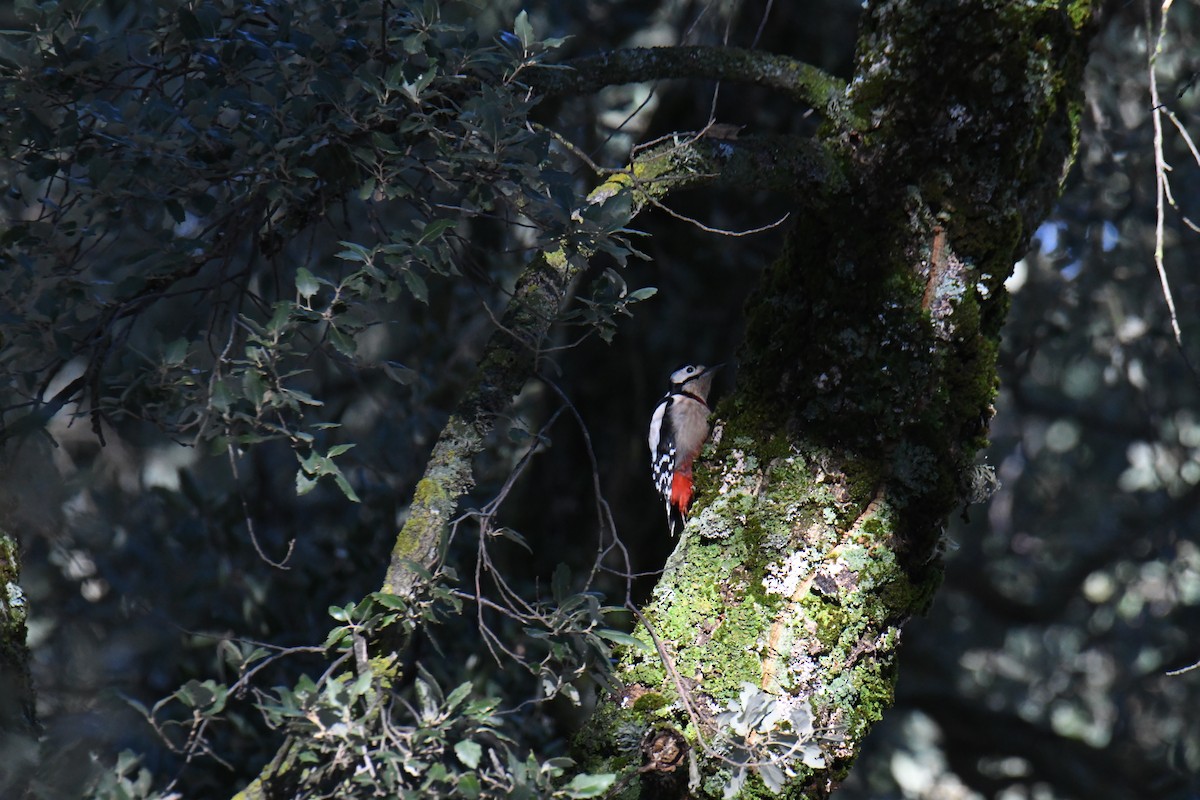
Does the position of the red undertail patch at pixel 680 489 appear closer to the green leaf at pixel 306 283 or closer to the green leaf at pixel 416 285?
the green leaf at pixel 416 285

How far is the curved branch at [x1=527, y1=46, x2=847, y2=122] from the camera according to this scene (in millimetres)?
2709

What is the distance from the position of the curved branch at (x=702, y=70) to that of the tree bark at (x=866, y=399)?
10 centimetres

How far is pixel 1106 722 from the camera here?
793cm

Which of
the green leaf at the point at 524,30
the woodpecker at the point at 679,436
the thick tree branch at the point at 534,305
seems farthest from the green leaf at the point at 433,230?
the woodpecker at the point at 679,436

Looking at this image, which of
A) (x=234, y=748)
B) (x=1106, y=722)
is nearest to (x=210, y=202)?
(x=234, y=748)

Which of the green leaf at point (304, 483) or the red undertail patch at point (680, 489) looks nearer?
the green leaf at point (304, 483)

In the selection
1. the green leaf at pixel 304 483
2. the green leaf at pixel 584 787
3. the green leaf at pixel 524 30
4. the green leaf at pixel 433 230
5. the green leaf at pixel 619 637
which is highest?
the green leaf at pixel 524 30

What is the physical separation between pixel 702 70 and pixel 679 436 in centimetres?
216

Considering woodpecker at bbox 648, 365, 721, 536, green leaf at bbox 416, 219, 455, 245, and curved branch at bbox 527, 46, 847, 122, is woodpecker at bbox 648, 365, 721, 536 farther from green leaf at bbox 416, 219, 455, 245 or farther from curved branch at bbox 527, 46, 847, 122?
green leaf at bbox 416, 219, 455, 245

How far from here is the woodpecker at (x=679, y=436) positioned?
4477 millimetres

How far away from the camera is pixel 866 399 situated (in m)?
2.49

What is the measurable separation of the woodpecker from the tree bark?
1811mm

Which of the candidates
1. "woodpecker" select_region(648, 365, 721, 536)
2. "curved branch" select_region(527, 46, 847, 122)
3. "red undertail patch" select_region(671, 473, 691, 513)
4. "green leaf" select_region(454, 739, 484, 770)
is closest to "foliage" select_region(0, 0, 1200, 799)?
"green leaf" select_region(454, 739, 484, 770)

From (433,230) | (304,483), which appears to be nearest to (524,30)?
(433,230)
